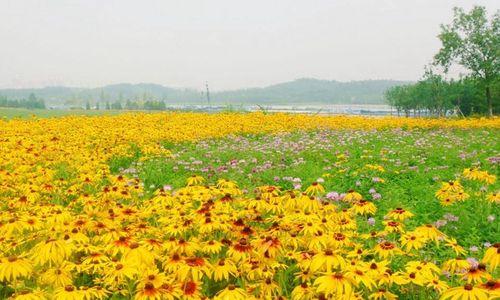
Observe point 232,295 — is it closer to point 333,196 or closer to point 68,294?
point 68,294

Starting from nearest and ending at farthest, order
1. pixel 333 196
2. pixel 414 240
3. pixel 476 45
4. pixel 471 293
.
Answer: pixel 471 293 → pixel 414 240 → pixel 333 196 → pixel 476 45

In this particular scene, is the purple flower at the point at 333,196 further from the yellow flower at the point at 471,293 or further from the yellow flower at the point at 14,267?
the yellow flower at the point at 14,267

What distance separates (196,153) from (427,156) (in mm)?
6177

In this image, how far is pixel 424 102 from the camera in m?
74.3

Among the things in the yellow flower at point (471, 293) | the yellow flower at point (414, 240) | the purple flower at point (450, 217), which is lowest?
the purple flower at point (450, 217)

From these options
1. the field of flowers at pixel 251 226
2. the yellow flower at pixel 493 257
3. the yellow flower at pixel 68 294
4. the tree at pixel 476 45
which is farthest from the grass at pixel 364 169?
the tree at pixel 476 45

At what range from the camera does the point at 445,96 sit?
6500 centimetres

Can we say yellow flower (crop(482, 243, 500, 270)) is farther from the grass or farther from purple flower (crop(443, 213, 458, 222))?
purple flower (crop(443, 213, 458, 222))

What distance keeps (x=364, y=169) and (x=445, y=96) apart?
61440mm

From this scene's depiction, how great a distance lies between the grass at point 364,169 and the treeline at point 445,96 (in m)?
30.7

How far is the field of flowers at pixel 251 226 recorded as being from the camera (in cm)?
325

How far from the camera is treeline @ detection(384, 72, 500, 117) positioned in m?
49.1

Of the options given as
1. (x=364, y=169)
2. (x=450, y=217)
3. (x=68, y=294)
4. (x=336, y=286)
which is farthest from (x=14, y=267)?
(x=364, y=169)

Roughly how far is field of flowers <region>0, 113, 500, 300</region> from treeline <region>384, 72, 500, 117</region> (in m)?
34.2
